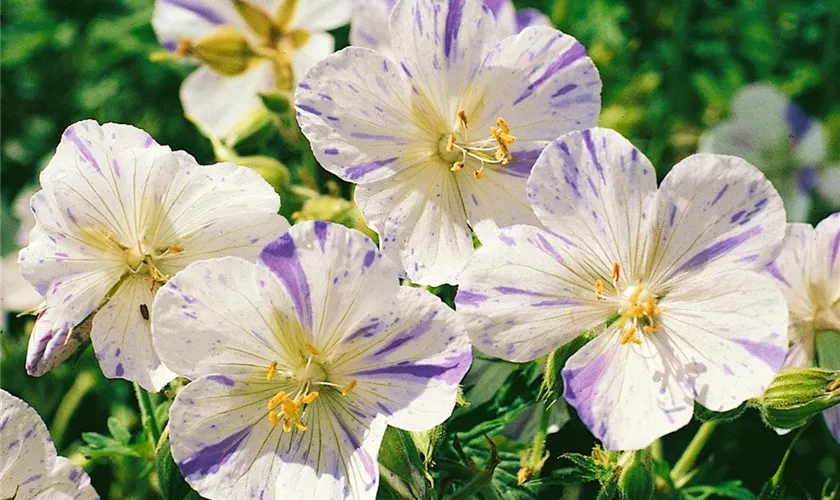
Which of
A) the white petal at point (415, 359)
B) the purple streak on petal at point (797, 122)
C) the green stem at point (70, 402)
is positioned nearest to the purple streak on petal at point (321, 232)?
the white petal at point (415, 359)

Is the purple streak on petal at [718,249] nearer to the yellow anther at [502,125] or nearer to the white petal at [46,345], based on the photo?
the yellow anther at [502,125]

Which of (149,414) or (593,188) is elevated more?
(593,188)

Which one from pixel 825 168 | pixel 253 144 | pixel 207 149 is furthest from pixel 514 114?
pixel 825 168

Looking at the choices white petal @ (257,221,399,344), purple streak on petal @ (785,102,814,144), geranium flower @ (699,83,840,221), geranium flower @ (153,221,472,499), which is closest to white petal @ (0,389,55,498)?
geranium flower @ (153,221,472,499)

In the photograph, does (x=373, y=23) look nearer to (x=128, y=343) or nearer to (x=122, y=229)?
(x=122, y=229)

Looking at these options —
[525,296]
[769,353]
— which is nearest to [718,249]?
[769,353]

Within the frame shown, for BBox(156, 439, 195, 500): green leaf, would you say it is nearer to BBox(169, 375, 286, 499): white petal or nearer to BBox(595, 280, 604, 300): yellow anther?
BBox(169, 375, 286, 499): white petal
